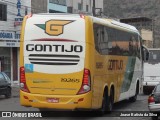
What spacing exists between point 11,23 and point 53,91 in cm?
2171

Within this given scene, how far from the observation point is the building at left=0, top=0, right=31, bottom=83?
1362 inches

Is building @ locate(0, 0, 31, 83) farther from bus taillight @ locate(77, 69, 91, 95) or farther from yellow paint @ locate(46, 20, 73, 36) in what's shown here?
bus taillight @ locate(77, 69, 91, 95)

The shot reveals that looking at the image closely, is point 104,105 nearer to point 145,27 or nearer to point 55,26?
point 55,26

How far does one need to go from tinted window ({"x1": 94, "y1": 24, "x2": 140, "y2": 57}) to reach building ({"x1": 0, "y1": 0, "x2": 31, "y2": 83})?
1485 centimetres

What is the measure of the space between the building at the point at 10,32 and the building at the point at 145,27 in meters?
42.3

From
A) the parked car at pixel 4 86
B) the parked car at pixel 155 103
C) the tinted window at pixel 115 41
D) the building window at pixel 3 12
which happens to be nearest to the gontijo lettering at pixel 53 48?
the tinted window at pixel 115 41

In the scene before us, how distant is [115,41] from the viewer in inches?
700

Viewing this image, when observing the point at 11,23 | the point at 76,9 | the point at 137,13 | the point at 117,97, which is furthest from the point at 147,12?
the point at 117,97

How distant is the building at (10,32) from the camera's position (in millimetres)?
34594

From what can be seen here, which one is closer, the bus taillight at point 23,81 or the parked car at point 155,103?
the parked car at point 155,103

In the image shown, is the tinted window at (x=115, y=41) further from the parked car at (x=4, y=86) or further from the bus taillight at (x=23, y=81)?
the parked car at (x=4, y=86)

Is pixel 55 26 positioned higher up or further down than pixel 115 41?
higher up

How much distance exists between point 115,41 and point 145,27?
6697 cm

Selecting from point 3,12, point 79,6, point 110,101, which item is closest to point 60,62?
point 110,101
